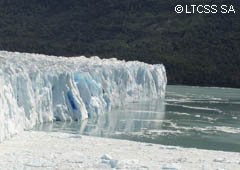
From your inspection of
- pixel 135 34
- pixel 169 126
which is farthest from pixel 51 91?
pixel 135 34

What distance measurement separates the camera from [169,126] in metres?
15.9

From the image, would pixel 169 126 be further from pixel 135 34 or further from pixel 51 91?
pixel 135 34

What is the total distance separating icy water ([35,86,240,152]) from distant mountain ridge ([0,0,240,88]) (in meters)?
21.4

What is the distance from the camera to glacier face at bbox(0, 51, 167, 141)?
12.2 m

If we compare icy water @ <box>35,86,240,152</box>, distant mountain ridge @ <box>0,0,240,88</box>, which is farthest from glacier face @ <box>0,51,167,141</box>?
distant mountain ridge @ <box>0,0,240,88</box>

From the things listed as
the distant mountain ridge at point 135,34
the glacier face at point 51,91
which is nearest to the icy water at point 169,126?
the glacier face at point 51,91

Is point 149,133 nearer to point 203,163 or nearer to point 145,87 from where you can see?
point 203,163

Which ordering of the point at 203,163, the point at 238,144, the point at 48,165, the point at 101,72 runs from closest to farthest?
1. the point at 48,165
2. the point at 203,163
3. the point at 238,144
4. the point at 101,72

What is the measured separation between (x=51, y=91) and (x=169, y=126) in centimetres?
363

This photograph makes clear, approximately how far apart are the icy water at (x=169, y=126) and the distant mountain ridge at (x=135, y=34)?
21.4 meters

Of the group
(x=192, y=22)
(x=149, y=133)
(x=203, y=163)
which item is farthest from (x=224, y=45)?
(x=203, y=163)

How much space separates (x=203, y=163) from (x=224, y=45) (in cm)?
3852

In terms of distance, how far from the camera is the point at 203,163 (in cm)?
1015

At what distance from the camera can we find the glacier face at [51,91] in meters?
12.2
